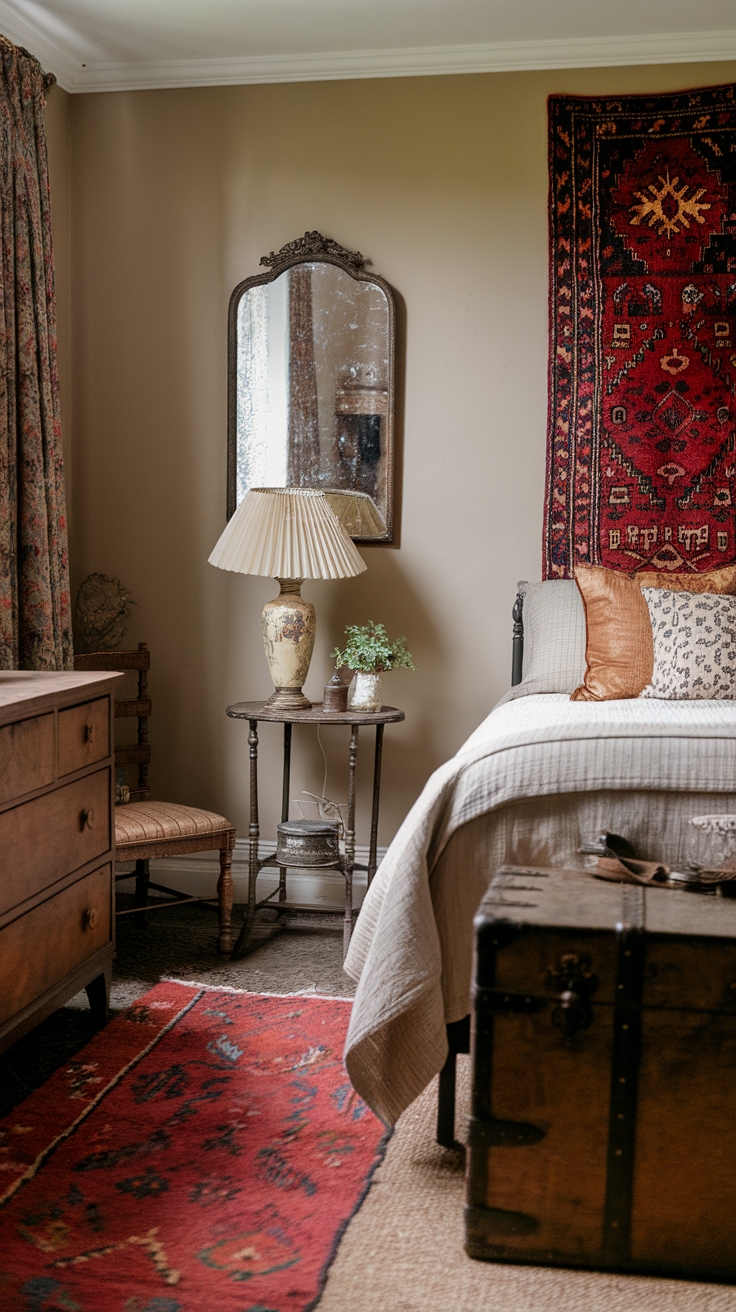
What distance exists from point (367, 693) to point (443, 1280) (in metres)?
1.82

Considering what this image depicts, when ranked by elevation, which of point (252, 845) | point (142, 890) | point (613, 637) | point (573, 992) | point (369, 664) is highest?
point (613, 637)

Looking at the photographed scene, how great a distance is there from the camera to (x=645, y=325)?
131 inches

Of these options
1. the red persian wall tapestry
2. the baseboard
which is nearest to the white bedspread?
the red persian wall tapestry

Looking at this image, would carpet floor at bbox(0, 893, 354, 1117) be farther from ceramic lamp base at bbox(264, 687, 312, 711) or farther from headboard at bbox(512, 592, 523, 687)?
headboard at bbox(512, 592, 523, 687)

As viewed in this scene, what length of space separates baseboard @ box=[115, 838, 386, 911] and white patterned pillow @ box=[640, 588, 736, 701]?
131 centimetres

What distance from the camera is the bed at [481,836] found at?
1.88m

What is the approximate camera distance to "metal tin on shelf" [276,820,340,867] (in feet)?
10.2

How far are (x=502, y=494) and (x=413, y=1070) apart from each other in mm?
2078

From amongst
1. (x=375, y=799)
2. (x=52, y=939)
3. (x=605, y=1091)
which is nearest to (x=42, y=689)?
(x=52, y=939)

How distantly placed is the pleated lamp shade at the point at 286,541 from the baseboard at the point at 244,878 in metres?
1.09

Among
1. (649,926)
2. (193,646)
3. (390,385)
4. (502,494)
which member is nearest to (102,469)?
(193,646)

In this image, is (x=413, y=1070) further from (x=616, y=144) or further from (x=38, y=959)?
(x=616, y=144)

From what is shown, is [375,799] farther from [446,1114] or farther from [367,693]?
[446,1114]

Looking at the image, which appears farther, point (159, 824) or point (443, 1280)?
point (159, 824)
